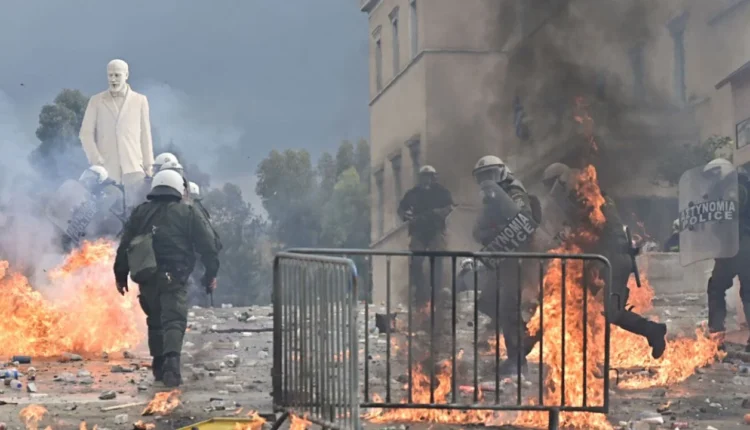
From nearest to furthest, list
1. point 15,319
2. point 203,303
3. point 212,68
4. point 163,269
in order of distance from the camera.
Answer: point 163,269, point 15,319, point 203,303, point 212,68

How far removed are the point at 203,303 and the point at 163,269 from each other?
13483 millimetres

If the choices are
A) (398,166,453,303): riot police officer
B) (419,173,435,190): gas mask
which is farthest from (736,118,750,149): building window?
(419,173,435,190): gas mask

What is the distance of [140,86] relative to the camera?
24109 millimetres

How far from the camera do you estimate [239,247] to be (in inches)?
957

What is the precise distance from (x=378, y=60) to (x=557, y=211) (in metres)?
8.13

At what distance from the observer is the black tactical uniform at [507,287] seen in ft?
31.0

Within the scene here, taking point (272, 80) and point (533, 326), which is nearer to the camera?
point (533, 326)

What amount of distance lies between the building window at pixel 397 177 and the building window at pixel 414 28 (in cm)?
112

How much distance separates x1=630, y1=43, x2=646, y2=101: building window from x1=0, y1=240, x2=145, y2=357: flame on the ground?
5.44 metres

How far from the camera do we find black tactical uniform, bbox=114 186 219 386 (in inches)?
376

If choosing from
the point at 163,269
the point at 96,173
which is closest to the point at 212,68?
the point at 96,173

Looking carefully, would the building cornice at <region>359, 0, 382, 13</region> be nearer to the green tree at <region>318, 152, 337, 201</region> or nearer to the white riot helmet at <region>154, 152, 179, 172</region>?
the green tree at <region>318, 152, 337, 201</region>

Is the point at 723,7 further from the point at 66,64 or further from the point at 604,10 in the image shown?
the point at 66,64

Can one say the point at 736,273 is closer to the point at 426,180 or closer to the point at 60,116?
the point at 426,180
